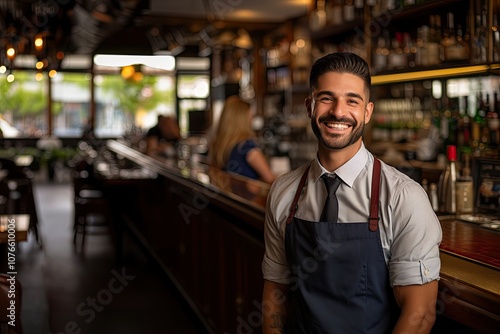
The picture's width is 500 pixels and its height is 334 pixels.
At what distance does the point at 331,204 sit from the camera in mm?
1841

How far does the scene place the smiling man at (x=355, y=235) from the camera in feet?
5.55

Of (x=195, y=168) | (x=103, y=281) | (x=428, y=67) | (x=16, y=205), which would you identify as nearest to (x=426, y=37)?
(x=428, y=67)

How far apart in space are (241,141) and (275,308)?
2.88 metres

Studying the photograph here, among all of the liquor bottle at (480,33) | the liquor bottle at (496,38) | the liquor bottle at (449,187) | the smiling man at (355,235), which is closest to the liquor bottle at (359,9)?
the liquor bottle at (480,33)

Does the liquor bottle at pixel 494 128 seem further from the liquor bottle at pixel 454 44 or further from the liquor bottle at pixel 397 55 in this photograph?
the liquor bottle at pixel 397 55

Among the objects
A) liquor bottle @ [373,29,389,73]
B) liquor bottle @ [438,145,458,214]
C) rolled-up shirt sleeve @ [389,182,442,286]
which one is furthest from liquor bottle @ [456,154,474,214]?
liquor bottle @ [373,29,389,73]

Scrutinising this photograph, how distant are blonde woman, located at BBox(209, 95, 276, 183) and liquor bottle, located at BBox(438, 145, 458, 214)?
2.01m

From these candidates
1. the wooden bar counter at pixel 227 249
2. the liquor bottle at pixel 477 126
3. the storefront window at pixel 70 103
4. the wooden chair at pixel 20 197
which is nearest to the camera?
the wooden bar counter at pixel 227 249

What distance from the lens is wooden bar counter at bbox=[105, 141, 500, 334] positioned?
5.80 feet

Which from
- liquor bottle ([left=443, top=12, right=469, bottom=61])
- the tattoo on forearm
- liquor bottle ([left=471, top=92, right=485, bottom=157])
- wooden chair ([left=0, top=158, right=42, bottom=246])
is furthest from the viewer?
wooden chair ([left=0, top=158, right=42, bottom=246])

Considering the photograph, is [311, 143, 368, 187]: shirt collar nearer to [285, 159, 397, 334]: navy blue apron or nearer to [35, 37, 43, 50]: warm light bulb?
[285, 159, 397, 334]: navy blue apron

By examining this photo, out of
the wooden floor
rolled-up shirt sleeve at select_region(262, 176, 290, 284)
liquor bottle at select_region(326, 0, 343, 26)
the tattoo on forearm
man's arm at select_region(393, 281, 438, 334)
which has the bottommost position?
the wooden floor

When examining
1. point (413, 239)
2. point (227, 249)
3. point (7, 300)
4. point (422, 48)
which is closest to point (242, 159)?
point (227, 249)

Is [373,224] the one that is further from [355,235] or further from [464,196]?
[464,196]
